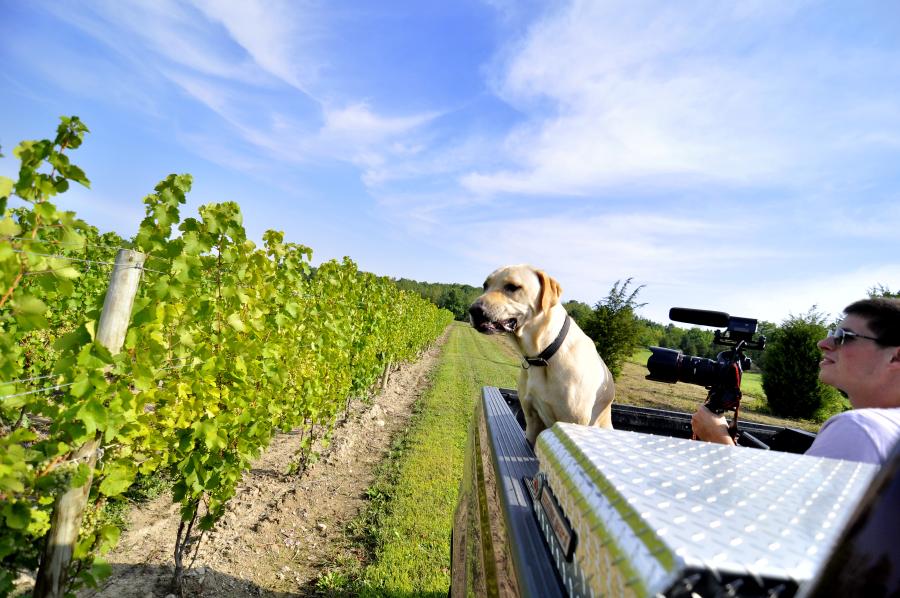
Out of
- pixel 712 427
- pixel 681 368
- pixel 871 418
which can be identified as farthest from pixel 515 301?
pixel 871 418

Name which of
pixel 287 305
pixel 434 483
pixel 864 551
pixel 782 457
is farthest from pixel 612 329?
pixel 864 551

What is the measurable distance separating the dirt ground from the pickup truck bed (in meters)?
2.70

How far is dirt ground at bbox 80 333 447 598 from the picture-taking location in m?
3.55

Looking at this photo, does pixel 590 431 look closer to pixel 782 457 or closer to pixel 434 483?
pixel 782 457

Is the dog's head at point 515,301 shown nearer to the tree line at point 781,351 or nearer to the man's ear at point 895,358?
the man's ear at point 895,358

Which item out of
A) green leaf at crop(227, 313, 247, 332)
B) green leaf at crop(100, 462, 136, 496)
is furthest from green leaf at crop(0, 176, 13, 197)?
green leaf at crop(227, 313, 247, 332)

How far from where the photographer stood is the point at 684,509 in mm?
705

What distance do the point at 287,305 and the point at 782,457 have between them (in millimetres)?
4256

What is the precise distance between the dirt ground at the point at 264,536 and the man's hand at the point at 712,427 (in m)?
3.46

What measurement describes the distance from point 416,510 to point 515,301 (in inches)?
130

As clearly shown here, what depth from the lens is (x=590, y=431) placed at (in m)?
1.18

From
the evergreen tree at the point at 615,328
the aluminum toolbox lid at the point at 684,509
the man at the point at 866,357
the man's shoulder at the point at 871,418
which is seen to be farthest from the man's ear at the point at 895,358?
the evergreen tree at the point at 615,328

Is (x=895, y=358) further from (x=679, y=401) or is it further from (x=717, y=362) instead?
(x=679, y=401)

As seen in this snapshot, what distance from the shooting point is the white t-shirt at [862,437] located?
1.22 meters
